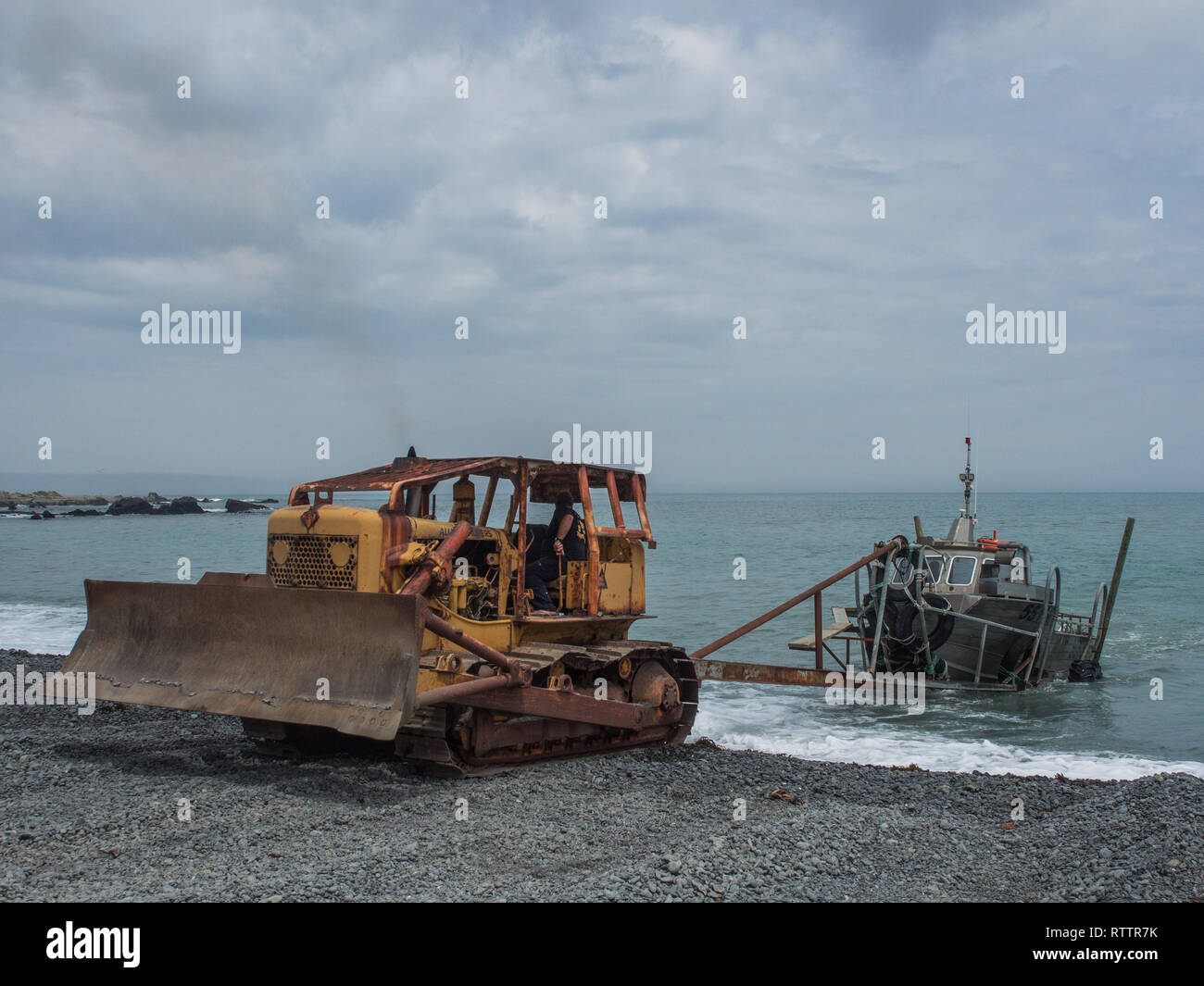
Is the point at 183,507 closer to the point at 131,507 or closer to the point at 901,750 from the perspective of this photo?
the point at 131,507

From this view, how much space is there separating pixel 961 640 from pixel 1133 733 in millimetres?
3598

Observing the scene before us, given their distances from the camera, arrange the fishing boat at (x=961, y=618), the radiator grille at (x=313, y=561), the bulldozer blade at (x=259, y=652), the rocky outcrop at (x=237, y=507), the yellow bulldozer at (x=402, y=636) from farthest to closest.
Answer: the rocky outcrop at (x=237, y=507) < the fishing boat at (x=961, y=618) < the radiator grille at (x=313, y=561) < the yellow bulldozer at (x=402, y=636) < the bulldozer blade at (x=259, y=652)

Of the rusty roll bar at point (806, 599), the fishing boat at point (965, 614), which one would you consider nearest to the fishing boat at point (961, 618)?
the fishing boat at point (965, 614)

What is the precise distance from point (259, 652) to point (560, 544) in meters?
3.25

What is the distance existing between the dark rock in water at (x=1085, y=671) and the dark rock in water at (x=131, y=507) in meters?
101

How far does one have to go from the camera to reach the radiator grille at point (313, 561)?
838 cm

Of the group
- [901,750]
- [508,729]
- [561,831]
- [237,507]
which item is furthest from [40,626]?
[237,507]

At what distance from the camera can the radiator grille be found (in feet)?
27.5

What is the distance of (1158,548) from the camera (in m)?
67.9

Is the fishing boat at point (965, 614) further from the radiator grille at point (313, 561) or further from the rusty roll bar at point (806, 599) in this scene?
the radiator grille at point (313, 561)

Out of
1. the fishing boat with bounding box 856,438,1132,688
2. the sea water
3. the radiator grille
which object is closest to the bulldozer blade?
the radiator grille

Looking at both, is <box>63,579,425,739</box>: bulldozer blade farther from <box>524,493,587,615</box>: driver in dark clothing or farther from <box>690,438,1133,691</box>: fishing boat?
<box>690,438,1133,691</box>: fishing boat

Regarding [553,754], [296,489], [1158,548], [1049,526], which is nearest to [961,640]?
[553,754]

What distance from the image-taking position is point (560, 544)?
33.6ft
